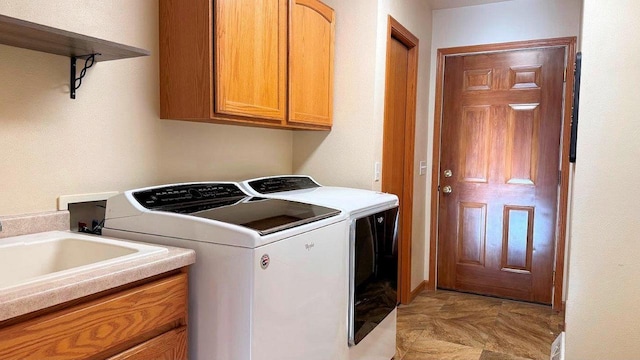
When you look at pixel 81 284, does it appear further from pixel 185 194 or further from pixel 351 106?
pixel 351 106

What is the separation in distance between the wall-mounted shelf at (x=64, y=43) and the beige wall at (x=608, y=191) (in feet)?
6.12

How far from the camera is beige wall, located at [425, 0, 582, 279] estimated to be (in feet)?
10.6

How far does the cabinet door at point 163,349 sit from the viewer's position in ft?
3.90

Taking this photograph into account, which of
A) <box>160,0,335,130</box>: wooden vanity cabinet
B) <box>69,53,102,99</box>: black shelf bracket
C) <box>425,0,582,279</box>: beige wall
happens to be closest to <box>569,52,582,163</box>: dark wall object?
<box>160,0,335,130</box>: wooden vanity cabinet

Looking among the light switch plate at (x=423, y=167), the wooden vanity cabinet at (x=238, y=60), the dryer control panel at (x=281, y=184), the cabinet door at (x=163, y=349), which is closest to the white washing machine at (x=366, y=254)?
the dryer control panel at (x=281, y=184)

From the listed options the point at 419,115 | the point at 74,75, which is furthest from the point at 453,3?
the point at 74,75

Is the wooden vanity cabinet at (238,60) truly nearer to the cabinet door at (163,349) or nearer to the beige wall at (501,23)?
the cabinet door at (163,349)

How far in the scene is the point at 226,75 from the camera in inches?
70.8

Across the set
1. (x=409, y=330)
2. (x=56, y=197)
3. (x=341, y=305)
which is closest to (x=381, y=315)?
(x=341, y=305)

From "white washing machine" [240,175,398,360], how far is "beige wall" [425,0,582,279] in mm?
1560

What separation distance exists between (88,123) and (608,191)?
7.12 ft

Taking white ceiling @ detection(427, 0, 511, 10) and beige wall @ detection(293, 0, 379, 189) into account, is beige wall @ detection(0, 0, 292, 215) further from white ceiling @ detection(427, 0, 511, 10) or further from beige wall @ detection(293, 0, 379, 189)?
white ceiling @ detection(427, 0, 511, 10)

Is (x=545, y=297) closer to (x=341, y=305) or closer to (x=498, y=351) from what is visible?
(x=498, y=351)

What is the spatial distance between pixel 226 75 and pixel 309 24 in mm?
750
